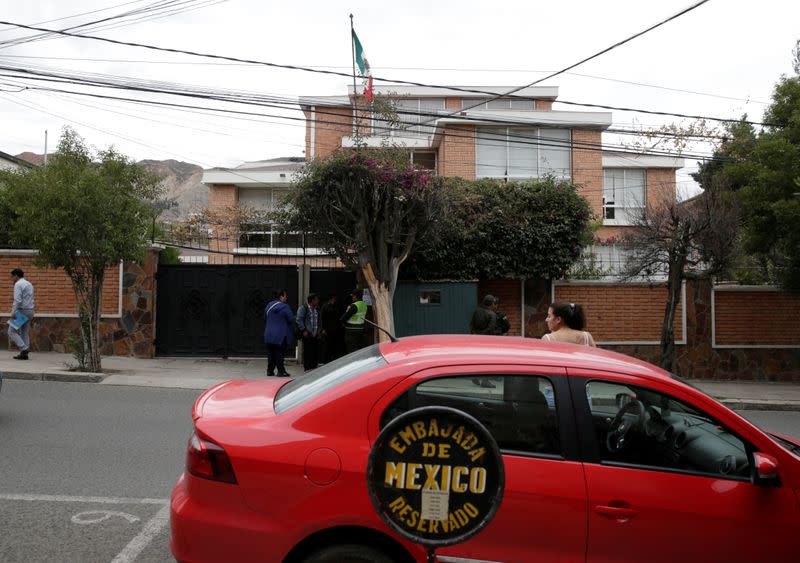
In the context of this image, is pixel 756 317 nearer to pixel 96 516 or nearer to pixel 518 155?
pixel 518 155

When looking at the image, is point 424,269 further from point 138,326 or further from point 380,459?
point 380,459

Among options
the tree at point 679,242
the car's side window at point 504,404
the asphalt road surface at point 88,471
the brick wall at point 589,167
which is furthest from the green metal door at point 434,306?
the car's side window at point 504,404

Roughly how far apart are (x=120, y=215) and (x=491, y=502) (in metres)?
11.2

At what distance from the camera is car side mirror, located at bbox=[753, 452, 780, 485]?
10.7ft

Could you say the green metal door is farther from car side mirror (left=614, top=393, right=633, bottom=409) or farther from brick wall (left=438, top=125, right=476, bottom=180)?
car side mirror (left=614, top=393, right=633, bottom=409)

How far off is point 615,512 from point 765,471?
75 cm

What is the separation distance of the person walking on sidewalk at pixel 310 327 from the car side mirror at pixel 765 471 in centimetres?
1104

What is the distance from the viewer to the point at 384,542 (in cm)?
318

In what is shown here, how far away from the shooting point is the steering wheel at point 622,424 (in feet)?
11.3

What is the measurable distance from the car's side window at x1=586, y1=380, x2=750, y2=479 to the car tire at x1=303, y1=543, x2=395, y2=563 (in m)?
1.15

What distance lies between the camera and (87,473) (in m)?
6.38

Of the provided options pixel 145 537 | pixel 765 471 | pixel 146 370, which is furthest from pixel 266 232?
pixel 765 471

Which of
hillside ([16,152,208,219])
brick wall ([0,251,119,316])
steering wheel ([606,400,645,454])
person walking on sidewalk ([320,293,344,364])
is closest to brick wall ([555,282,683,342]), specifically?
person walking on sidewalk ([320,293,344,364])

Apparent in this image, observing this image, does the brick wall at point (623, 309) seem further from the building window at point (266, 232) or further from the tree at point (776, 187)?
the building window at point (266, 232)
